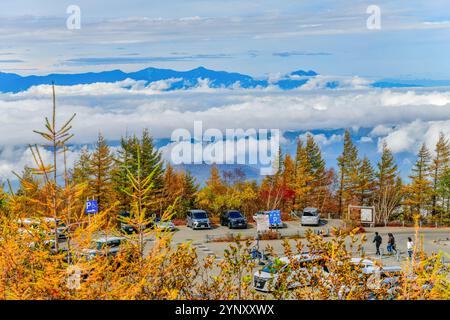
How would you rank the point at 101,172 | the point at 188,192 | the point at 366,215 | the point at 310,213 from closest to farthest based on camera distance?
the point at 310,213, the point at 366,215, the point at 101,172, the point at 188,192

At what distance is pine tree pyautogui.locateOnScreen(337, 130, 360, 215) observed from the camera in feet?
139

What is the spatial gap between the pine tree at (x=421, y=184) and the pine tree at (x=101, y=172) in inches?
864

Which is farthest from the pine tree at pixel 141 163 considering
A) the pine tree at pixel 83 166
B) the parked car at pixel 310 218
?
the parked car at pixel 310 218

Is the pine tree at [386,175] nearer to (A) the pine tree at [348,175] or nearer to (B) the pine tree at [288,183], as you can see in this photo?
(A) the pine tree at [348,175]

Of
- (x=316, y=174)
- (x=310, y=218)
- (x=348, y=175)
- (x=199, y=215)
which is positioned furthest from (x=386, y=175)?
(x=199, y=215)

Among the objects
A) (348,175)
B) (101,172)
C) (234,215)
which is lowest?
(234,215)

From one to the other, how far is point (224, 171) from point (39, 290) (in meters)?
39.8

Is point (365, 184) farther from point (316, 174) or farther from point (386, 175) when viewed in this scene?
point (316, 174)

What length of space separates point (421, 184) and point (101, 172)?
23278 mm

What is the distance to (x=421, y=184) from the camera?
41656mm

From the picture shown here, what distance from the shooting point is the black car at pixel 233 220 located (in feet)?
91.2

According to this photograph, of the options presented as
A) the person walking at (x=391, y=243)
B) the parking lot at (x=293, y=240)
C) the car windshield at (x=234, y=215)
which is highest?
the person walking at (x=391, y=243)
